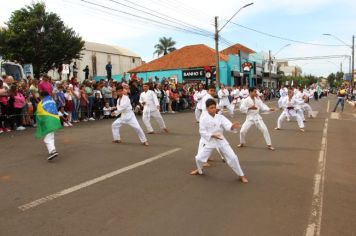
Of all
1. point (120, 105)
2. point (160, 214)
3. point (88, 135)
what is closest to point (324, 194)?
point (160, 214)

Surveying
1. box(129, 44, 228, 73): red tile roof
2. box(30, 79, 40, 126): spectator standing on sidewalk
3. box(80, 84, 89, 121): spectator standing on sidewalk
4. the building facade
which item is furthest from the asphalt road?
the building facade

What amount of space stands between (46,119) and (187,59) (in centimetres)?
4500

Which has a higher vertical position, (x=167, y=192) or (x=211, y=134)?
(x=211, y=134)

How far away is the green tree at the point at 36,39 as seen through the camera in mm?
40812

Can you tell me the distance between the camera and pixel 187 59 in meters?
53.1

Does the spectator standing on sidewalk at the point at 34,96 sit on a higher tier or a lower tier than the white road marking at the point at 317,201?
higher

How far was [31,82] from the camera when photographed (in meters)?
16.1

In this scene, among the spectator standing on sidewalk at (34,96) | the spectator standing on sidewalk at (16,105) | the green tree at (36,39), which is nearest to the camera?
the spectator standing on sidewalk at (16,105)

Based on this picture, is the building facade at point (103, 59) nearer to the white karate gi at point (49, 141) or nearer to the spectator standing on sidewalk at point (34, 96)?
the spectator standing on sidewalk at point (34, 96)

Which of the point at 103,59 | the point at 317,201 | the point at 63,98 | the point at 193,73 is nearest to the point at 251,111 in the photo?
the point at 317,201

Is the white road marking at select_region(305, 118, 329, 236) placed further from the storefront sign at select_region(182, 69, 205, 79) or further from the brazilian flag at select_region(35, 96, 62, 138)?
the storefront sign at select_region(182, 69, 205, 79)

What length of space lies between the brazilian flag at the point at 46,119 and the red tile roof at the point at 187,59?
4071 centimetres

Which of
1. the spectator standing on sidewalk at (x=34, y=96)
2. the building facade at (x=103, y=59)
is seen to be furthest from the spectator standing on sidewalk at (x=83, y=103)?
the building facade at (x=103, y=59)

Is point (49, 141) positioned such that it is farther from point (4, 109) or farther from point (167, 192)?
point (4, 109)
